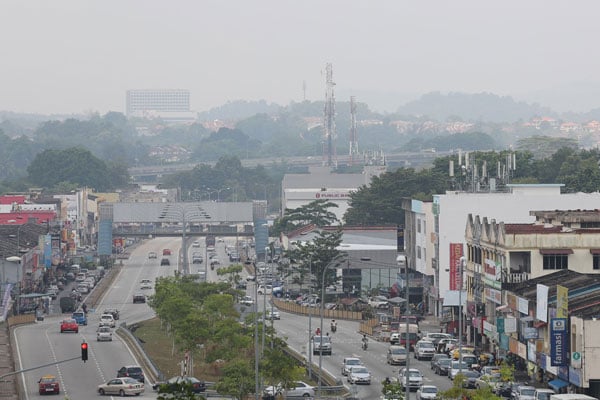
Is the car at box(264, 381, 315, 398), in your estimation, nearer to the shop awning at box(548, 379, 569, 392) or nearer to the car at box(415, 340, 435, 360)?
the shop awning at box(548, 379, 569, 392)

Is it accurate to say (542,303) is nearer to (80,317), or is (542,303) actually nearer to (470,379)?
(470,379)

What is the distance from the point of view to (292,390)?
65688mm

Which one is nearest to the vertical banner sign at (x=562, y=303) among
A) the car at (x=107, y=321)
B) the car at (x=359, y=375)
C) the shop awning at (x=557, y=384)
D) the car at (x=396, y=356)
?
the shop awning at (x=557, y=384)

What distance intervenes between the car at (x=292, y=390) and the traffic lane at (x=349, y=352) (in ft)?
6.35

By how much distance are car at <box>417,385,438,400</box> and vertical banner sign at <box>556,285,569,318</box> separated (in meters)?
7.61

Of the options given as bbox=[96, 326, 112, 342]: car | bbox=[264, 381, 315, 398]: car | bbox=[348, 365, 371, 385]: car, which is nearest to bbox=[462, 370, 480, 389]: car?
bbox=[348, 365, 371, 385]: car

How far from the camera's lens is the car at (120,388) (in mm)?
64625

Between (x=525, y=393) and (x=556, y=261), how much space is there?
79.8 feet

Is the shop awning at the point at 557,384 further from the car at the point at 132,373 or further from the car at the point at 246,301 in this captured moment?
the car at the point at 246,301

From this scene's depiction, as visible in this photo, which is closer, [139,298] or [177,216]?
[139,298]

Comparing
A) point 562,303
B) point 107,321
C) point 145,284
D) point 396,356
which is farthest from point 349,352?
point 145,284

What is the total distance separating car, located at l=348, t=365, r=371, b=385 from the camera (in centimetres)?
6981

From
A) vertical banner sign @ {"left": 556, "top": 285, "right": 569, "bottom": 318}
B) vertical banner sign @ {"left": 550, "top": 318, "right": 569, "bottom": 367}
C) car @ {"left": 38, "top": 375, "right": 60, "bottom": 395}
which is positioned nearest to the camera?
car @ {"left": 38, "top": 375, "right": 60, "bottom": 395}

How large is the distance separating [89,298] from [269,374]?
60108 mm
